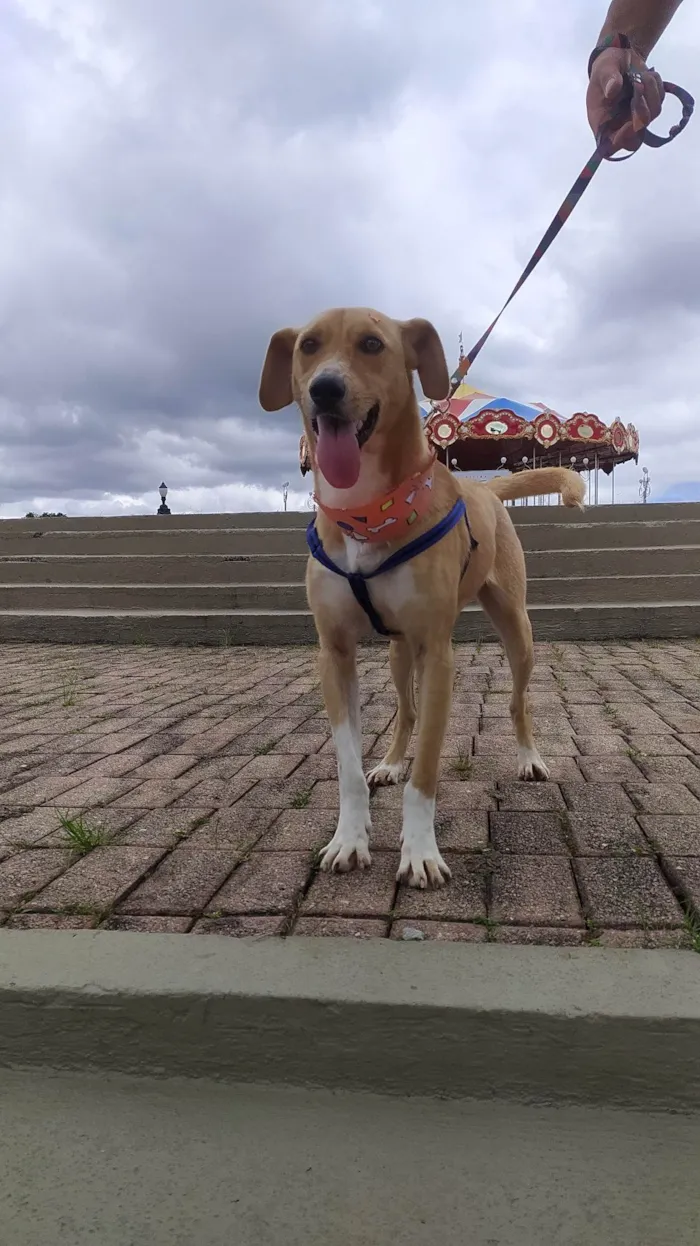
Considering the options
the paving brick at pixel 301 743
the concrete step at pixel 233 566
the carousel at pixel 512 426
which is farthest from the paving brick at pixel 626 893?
the carousel at pixel 512 426

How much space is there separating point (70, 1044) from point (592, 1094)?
1197mm

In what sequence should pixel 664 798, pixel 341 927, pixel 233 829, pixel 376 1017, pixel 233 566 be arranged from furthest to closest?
pixel 233 566 < pixel 664 798 < pixel 233 829 < pixel 341 927 < pixel 376 1017

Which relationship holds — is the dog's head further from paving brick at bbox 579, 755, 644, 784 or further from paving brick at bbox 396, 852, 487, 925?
paving brick at bbox 579, 755, 644, 784

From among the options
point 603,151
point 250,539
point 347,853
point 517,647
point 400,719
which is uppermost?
point 603,151

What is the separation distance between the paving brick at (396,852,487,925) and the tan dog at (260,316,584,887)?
45 mm

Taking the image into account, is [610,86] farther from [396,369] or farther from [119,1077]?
[119,1077]

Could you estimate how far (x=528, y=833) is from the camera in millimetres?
2811

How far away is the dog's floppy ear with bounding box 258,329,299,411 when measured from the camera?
9.70 feet

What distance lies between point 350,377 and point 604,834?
5.66 ft

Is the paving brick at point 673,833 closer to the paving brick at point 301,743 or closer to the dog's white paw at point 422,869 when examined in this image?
the dog's white paw at point 422,869

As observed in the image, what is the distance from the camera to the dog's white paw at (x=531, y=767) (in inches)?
137

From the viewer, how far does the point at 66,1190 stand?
155 cm

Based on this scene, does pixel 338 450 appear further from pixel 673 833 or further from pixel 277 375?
pixel 673 833

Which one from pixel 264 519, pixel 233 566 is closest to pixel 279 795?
pixel 233 566
